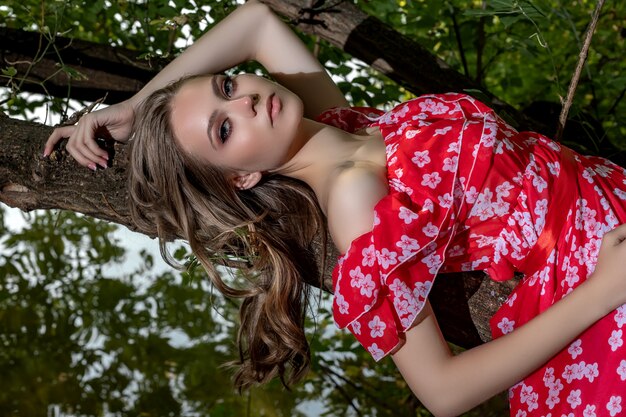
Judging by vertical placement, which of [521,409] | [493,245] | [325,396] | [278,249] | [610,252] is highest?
[610,252]

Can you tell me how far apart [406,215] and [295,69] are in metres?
0.78

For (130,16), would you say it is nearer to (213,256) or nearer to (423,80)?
(423,80)

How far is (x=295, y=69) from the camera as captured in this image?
2299mm

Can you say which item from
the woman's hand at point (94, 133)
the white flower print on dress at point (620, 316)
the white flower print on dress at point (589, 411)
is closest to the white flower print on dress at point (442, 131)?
the white flower print on dress at point (620, 316)

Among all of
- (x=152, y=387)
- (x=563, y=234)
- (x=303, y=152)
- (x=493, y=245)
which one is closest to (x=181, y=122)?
(x=303, y=152)

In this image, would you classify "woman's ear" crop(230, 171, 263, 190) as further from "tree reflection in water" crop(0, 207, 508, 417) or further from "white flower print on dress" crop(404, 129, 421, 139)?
"tree reflection in water" crop(0, 207, 508, 417)

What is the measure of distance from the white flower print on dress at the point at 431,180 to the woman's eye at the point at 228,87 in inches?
20.6

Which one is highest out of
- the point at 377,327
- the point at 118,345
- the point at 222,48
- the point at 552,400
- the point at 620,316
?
the point at 222,48

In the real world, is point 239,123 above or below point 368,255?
above

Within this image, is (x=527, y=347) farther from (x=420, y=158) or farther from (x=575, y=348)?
(x=420, y=158)

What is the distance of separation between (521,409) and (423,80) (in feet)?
4.09

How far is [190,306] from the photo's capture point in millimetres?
4180

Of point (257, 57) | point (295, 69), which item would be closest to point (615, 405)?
point (295, 69)

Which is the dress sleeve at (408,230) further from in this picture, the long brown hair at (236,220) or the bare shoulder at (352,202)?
the long brown hair at (236,220)
